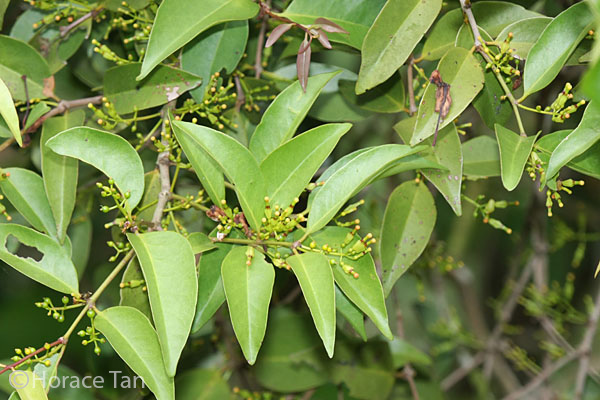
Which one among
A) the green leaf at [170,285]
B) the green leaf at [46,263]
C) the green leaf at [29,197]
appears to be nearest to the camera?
the green leaf at [170,285]

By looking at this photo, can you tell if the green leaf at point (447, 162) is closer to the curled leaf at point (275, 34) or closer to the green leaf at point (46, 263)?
the curled leaf at point (275, 34)

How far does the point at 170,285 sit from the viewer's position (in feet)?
2.45

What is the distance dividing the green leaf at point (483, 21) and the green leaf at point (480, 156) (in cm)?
15

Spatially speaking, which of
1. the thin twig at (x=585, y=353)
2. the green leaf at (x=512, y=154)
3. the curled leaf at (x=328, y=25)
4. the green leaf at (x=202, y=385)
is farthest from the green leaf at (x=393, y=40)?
the thin twig at (x=585, y=353)

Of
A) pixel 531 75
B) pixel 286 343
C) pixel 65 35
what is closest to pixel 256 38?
pixel 65 35

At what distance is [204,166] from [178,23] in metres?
0.19

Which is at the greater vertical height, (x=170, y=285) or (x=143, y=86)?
(x=143, y=86)

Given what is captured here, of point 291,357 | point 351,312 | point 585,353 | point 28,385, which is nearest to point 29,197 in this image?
point 28,385

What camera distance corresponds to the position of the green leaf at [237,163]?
2.48 ft

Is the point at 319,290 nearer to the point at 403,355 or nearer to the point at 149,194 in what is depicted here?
the point at 149,194

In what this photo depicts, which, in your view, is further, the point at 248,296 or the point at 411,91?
the point at 411,91

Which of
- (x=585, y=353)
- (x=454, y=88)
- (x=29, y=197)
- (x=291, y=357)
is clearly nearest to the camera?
(x=454, y=88)

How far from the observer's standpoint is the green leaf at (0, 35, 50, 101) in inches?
38.8

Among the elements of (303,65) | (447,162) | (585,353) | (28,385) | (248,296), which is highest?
(303,65)
